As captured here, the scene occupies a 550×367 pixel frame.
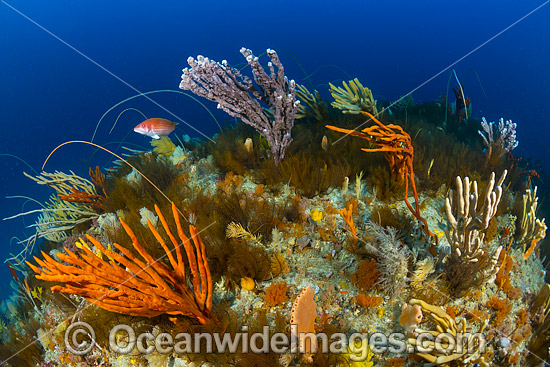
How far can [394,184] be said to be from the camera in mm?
4184

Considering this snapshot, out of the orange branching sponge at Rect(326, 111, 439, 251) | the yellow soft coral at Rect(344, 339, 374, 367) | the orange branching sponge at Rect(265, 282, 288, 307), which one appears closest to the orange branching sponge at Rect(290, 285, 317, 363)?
the yellow soft coral at Rect(344, 339, 374, 367)

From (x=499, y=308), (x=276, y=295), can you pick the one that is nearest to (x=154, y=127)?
(x=276, y=295)

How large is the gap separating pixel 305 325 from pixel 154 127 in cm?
424

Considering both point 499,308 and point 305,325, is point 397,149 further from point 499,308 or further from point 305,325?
point 305,325

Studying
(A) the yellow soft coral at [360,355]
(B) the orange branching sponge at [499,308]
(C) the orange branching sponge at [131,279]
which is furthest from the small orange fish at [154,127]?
(B) the orange branching sponge at [499,308]

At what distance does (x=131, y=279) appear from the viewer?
2.45m

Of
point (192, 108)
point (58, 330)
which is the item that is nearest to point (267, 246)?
point (58, 330)

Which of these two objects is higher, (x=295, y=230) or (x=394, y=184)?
(x=394, y=184)

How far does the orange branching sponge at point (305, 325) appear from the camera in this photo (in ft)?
8.36

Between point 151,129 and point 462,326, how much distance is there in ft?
17.2

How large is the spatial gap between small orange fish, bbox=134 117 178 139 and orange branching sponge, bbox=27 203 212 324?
3.12 metres

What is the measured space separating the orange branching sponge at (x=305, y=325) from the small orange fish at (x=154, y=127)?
13.2 feet

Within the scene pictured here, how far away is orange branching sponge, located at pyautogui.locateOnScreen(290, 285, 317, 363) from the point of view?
2.55 metres

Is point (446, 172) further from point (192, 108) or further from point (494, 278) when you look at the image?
point (192, 108)
